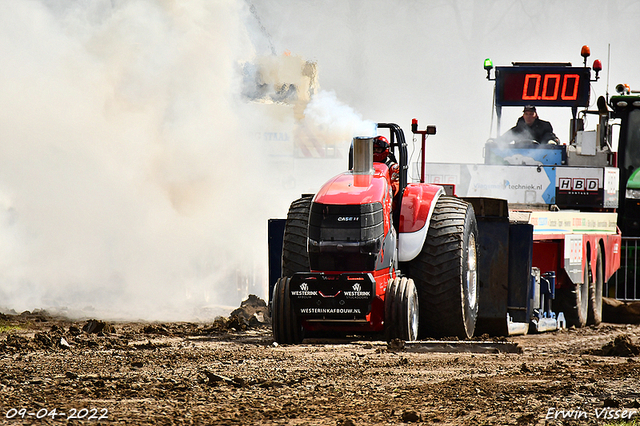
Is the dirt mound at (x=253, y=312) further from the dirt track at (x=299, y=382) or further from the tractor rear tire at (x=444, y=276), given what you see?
the tractor rear tire at (x=444, y=276)

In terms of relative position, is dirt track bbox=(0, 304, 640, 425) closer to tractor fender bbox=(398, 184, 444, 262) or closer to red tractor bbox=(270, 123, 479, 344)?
red tractor bbox=(270, 123, 479, 344)

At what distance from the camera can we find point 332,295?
8078 millimetres

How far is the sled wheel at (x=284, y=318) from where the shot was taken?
838 cm

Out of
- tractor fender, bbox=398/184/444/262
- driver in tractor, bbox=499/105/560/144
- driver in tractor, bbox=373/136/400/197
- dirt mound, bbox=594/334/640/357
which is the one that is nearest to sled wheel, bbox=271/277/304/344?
tractor fender, bbox=398/184/444/262

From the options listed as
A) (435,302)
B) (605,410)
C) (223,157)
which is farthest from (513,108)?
(605,410)

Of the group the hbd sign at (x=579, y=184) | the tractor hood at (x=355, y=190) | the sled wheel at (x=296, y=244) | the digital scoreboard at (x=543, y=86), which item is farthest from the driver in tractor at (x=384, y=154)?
the digital scoreboard at (x=543, y=86)

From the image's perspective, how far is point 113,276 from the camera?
571 inches

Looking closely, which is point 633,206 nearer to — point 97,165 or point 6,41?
point 97,165

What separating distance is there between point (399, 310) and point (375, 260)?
50cm

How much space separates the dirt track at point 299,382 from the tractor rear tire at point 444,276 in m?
0.70

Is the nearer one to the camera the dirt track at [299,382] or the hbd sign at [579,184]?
the dirt track at [299,382]

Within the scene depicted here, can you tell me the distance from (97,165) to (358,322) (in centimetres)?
887

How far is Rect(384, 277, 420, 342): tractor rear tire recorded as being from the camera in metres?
8.16

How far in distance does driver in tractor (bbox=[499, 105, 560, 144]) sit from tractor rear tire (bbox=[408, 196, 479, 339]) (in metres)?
6.97
